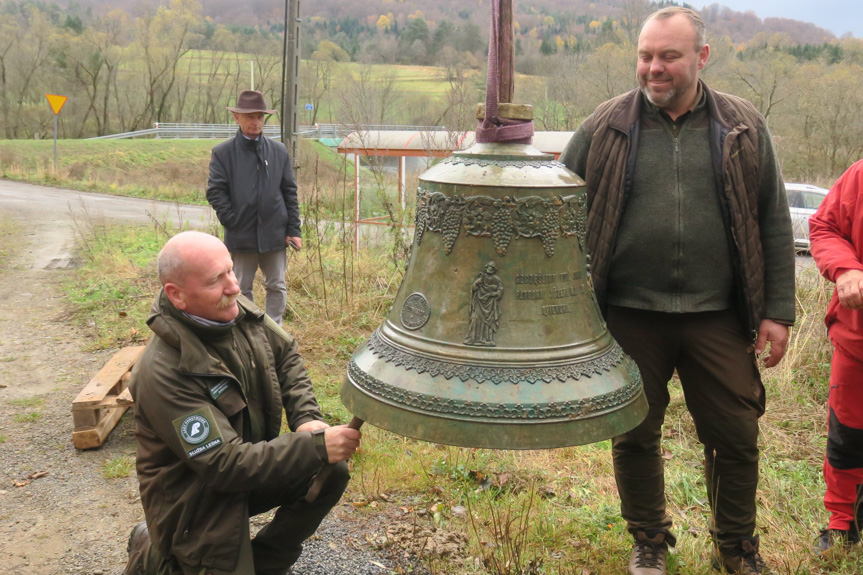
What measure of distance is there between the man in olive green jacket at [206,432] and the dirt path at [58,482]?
2.97 ft

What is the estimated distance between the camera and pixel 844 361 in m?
3.18

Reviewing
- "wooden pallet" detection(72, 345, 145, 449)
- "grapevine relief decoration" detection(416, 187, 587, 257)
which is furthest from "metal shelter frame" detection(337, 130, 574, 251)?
"grapevine relief decoration" detection(416, 187, 587, 257)

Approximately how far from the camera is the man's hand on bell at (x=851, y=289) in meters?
2.67

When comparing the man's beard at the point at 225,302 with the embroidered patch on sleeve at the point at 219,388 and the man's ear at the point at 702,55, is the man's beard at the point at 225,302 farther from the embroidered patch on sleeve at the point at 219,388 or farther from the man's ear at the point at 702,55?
the man's ear at the point at 702,55

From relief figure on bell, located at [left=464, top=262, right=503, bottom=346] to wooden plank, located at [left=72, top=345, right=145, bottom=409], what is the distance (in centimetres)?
373

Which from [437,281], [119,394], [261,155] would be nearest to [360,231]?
[261,155]

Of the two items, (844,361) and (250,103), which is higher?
(250,103)

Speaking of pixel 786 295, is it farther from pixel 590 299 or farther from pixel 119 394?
pixel 119 394

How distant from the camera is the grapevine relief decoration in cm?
191

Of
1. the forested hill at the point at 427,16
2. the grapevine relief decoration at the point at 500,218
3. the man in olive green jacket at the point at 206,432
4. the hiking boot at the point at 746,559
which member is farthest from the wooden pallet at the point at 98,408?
the forested hill at the point at 427,16

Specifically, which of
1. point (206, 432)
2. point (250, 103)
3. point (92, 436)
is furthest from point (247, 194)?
point (206, 432)

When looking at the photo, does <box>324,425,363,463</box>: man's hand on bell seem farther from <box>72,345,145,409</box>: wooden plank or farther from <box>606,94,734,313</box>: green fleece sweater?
<box>72,345,145,409</box>: wooden plank

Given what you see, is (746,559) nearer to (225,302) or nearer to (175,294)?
(225,302)

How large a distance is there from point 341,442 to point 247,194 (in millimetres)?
3952
